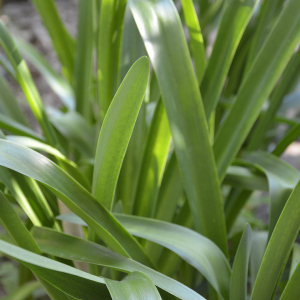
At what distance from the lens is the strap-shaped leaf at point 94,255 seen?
11.5 inches

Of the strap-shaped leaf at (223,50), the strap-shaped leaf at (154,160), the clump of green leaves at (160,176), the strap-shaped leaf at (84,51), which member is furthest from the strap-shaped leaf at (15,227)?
the strap-shaped leaf at (84,51)

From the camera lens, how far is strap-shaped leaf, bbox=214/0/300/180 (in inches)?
16.3

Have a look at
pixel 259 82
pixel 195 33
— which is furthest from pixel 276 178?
pixel 195 33

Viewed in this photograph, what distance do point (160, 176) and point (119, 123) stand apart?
0.18 metres

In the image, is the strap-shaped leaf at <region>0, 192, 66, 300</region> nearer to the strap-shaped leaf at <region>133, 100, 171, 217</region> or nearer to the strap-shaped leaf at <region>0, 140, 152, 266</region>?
the strap-shaped leaf at <region>0, 140, 152, 266</region>

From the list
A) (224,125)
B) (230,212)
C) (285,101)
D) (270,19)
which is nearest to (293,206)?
(224,125)

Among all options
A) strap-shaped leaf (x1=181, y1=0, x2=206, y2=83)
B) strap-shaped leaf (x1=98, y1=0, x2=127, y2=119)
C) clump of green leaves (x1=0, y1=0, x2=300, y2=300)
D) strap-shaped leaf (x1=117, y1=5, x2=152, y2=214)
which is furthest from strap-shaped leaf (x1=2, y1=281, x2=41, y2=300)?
strap-shaped leaf (x1=181, y1=0, x2=206, y2=83)

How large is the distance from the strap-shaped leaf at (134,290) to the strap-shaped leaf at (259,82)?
0.24m

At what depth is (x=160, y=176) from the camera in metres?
0.46

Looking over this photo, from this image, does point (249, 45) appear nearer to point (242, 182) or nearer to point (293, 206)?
point (242, 182)

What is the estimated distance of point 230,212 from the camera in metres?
0.59

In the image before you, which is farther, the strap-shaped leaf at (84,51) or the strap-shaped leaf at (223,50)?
the strap-shaped leaf at (84,51)

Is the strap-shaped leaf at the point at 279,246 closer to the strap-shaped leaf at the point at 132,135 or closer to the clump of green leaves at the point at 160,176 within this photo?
the clump of green leaves at the point at 160,176

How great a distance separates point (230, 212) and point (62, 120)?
39 centimetres
